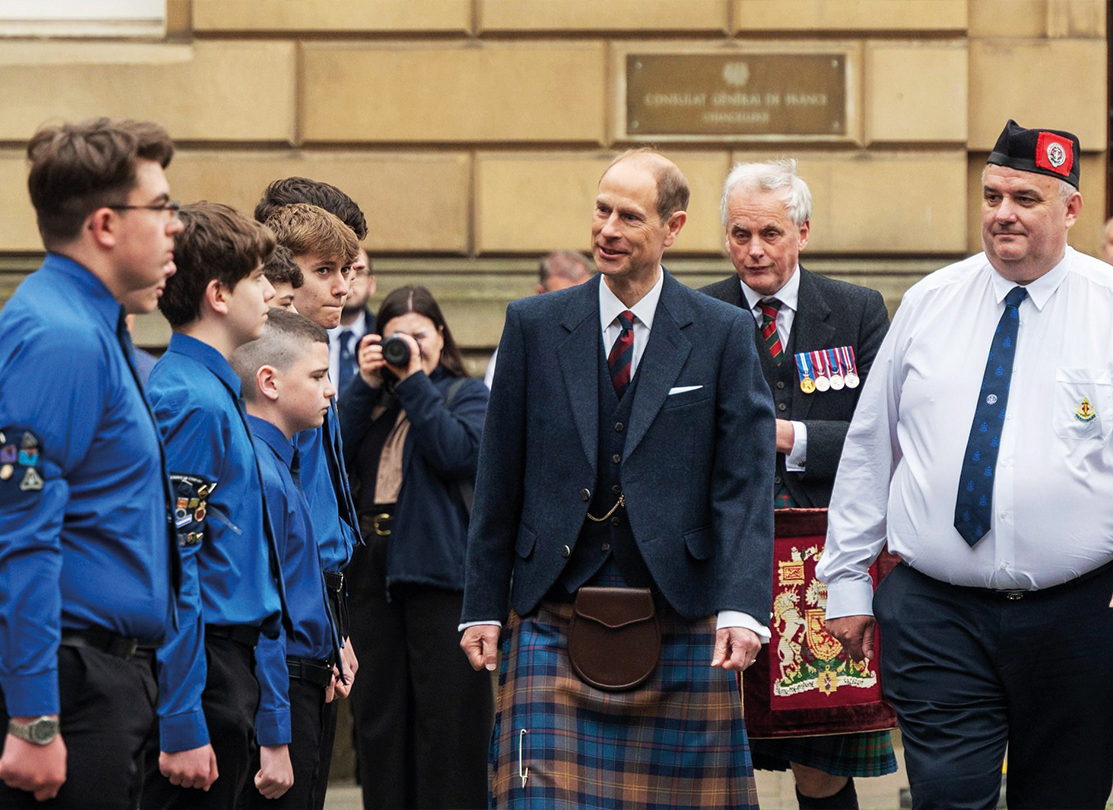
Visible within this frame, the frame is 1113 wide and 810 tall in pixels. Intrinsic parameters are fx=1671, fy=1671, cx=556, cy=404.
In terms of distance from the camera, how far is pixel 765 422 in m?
4.62

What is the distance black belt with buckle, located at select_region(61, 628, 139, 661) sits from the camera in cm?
307

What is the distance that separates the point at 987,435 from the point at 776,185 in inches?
62.2

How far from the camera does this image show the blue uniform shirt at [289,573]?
398cm

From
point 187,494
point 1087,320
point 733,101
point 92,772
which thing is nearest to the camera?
point 92,772

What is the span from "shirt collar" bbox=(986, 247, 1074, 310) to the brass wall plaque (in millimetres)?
4628

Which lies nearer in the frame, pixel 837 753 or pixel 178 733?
pixel 178 733

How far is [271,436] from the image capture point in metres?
4.34

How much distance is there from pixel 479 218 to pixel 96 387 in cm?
632

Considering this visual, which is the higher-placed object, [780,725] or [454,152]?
[454,152]

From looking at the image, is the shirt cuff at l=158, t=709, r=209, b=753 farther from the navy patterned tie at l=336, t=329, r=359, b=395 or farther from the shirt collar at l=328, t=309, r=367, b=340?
the shirt collar at l=328, t=309, r=367, b=340

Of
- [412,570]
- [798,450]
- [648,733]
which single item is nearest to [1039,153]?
[798,450]

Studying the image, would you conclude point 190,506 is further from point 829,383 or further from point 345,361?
point 345,361

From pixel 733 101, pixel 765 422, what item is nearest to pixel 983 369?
pixel 765 422

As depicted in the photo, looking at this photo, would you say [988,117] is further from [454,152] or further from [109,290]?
[109,290]
